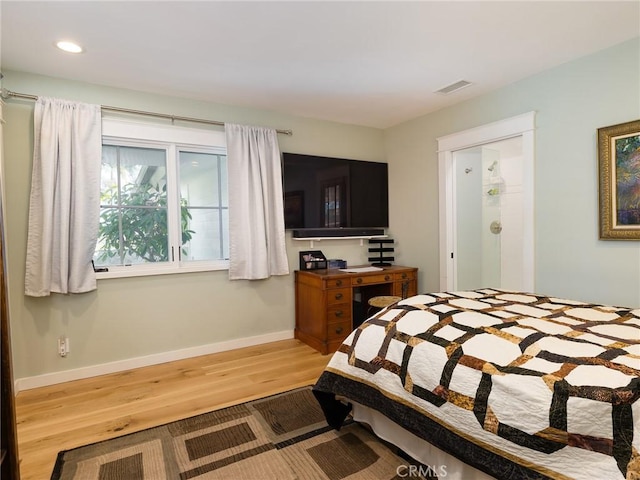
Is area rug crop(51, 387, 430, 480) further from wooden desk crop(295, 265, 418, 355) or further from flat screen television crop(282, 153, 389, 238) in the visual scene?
flat screen television crop(282, 153, 389, 238)

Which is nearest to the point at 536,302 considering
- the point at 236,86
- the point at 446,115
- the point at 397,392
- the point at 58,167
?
the point at 397,392

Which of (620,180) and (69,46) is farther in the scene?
(620,180)

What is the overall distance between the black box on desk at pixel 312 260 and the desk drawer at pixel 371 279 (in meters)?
0.50

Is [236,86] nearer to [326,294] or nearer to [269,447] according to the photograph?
[326,294]

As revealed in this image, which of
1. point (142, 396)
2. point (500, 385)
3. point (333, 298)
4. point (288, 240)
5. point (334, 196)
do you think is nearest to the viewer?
point (500, 385)

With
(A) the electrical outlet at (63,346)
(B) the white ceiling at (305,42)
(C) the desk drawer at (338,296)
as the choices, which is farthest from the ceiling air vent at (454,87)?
(A) the electrical outlet at (63,346)

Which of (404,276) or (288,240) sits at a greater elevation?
(288,240)

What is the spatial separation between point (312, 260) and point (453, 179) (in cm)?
173

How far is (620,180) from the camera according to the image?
97.0 inches

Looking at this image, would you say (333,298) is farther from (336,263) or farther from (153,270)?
A: (153,270)

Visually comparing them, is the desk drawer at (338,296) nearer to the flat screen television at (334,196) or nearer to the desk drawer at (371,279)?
the desk drawer at (371,279)

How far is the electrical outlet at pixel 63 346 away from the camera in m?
2.89

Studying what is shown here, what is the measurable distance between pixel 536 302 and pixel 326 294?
5.90ft

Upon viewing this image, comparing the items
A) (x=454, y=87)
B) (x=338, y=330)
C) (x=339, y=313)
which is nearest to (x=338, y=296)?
(x=339, y=313)
